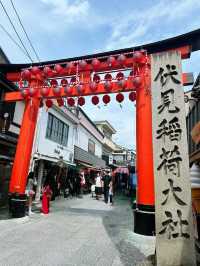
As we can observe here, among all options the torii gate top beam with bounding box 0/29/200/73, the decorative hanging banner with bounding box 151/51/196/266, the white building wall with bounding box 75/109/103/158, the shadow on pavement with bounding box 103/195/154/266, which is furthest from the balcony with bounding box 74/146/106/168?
the decorative hanging banner with bounding box 151/51/196/266

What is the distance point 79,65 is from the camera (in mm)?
10000

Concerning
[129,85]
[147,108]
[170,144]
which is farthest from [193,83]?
[170,144]

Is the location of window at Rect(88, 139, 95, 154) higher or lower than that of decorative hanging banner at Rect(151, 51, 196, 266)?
higher

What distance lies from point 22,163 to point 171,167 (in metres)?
6.92

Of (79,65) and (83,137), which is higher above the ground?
(83,137)

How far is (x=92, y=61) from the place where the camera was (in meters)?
9.87

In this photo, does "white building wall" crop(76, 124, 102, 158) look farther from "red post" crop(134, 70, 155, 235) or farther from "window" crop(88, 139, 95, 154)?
"red post" crop(134, 70, 155, 235)

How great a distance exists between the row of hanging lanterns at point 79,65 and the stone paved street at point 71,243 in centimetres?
640

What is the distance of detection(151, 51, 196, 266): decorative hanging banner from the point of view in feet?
15.0

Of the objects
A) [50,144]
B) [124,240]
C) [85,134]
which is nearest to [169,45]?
[124,240]

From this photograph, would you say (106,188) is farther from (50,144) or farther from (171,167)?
(171,167)

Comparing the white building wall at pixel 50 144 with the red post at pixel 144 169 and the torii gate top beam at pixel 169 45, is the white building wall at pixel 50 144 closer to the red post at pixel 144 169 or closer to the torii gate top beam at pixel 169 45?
the torii gate top beam at pixel 169 45

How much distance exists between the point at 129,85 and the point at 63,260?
6.63 metres

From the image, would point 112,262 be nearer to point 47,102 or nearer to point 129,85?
point 129,85
